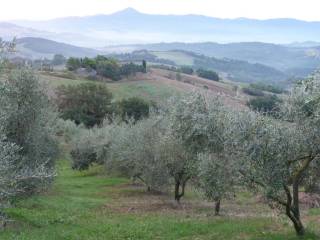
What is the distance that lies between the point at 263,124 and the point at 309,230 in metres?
6.43

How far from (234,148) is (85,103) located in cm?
9826

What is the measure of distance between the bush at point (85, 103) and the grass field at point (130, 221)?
7046 centimetres

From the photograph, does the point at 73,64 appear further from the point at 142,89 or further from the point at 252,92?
the point at 252,92

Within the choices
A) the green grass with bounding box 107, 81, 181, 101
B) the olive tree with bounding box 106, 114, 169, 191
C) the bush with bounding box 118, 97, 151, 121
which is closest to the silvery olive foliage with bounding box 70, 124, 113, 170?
the olive tree with bounding box 106, 114, 169, 191

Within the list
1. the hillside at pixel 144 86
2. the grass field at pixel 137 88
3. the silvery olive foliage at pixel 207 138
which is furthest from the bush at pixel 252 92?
the silvery olive foliage at pixel 207 138

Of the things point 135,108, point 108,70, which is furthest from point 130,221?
point 108,70

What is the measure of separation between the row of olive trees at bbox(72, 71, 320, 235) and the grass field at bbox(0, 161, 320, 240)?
1857mm

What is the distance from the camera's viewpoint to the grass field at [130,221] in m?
25.0

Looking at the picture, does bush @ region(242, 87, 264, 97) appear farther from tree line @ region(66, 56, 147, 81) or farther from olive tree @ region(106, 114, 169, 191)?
olive tree @ region(106, 114, 169, 191)

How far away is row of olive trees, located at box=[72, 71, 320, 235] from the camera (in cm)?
2030

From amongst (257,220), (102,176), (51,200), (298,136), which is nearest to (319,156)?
(298,136)

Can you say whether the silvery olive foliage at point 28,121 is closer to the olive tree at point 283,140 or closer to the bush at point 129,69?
the olive tree at point 283,140

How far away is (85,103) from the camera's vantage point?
118000mm

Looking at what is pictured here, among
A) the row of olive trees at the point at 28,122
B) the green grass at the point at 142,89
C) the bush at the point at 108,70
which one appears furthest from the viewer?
the bush at the point at 108,70
